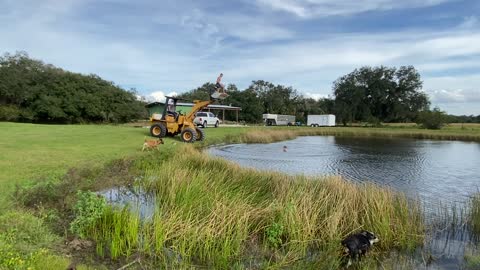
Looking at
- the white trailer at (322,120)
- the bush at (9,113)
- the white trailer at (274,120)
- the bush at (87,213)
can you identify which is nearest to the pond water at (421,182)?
the bush at (87,213)

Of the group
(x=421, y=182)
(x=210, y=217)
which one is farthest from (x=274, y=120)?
(x=210, y=217)

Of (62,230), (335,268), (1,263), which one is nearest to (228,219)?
(335,268)

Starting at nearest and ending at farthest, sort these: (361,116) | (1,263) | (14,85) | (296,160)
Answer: (1,263)
(296,160)
(14,85)
(361,116)

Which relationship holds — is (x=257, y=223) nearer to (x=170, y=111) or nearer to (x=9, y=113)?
(x=170, y=111)

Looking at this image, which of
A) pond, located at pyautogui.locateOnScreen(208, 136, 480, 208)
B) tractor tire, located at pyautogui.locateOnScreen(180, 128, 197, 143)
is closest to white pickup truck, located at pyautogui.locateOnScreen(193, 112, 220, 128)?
tractor tire, located at pyautogui.locateOnScreen(180, 128, 197, 143)

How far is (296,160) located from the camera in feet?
61.0

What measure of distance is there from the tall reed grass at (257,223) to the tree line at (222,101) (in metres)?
27.1

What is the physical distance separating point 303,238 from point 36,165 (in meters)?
7.63

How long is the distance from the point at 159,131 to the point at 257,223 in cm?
1510

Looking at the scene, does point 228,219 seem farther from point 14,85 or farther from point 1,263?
point 14,85

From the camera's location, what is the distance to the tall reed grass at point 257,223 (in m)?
5.55

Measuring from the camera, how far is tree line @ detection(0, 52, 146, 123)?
133 ft

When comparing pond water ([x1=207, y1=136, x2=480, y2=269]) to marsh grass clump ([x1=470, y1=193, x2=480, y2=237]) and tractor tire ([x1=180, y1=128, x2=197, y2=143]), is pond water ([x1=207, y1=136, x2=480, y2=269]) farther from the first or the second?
tractor tire ([x1=180, y1=128, x2=197, y2=143])

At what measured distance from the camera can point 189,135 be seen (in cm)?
1998
